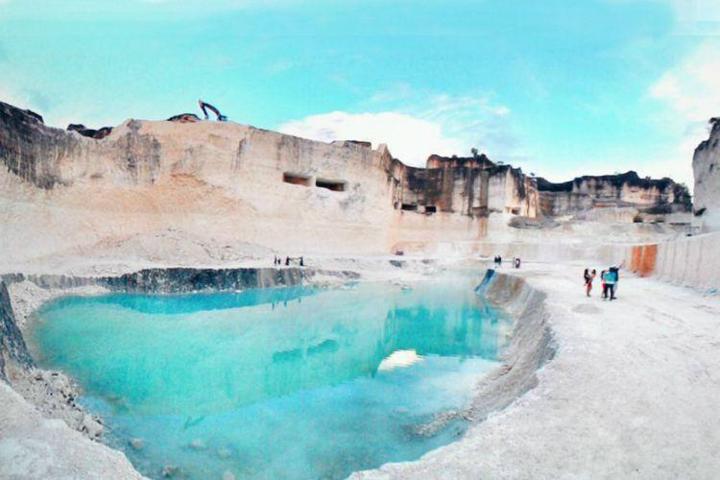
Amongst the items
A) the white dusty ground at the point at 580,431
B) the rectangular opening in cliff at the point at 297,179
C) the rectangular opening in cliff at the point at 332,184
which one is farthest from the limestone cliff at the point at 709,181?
the rectangular opening in cliff at the point at 297,179

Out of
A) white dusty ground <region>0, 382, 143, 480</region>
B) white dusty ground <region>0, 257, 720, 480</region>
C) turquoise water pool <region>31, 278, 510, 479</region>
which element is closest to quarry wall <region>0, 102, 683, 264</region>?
turquoise water pool <region>31, 278, 510, 479</region>

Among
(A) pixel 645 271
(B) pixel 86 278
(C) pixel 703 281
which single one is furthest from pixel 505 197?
(B) pixel 86 278

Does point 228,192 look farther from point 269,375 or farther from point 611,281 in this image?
point 611,281

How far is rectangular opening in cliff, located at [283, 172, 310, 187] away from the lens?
2715cm

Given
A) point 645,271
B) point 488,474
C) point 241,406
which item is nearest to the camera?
point 488,474

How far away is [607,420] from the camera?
3.63 metres

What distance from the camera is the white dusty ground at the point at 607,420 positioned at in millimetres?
2980

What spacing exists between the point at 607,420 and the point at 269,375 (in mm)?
5860

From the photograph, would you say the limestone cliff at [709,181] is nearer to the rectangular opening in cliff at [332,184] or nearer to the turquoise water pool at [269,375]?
the turquoise water pool at [269,375]

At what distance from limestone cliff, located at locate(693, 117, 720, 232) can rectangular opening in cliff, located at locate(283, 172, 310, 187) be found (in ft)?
63.1

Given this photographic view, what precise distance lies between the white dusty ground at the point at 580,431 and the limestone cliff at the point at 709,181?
45.4ft

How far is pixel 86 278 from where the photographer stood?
50.3 ft

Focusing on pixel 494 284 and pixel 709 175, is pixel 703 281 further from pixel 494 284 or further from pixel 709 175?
pixel 709 175

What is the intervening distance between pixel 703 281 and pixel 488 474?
10.4m
